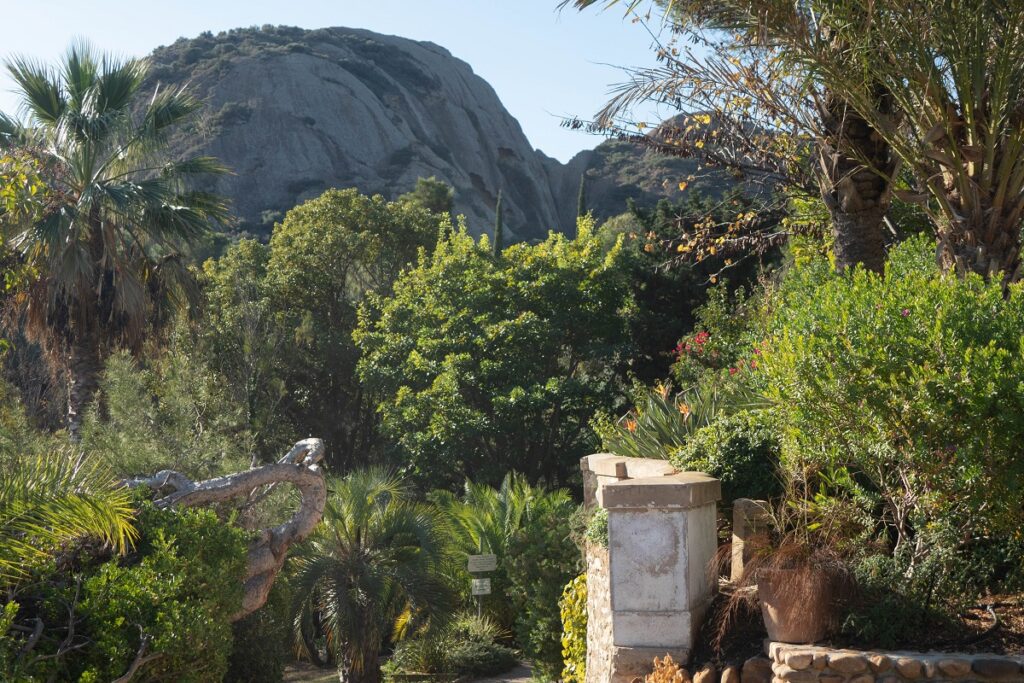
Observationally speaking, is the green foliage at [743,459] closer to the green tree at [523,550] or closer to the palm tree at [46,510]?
the green tree at [523,550]

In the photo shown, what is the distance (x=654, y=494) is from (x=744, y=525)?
0.88 metres

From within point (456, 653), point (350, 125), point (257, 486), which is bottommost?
point (456, 653)

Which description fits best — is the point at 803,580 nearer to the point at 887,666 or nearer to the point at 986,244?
the point at 887,666

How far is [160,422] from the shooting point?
1939 cm

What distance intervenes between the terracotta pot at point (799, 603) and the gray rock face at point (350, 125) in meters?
54.0

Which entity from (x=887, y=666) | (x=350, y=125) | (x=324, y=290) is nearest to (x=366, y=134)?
(x=350, y=125)

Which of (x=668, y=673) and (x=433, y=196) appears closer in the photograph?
(x=668, y=673)

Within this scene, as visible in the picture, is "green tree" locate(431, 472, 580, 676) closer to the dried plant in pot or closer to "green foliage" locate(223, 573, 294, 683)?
"green foliage" locate(223, 573, 294, 683)

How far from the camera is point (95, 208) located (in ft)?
52.6

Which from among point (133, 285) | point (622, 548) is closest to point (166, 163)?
point (133, 285)

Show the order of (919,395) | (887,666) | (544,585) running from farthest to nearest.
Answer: (544,585), (887,666), (919,395)

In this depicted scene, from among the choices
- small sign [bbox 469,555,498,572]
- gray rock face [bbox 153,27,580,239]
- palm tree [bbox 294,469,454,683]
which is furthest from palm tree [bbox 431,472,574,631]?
gray rock face [bbox 153,27,580,239]

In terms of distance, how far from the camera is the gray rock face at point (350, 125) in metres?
64.7

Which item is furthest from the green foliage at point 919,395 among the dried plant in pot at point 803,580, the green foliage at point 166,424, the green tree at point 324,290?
the green tree at point 324,290
